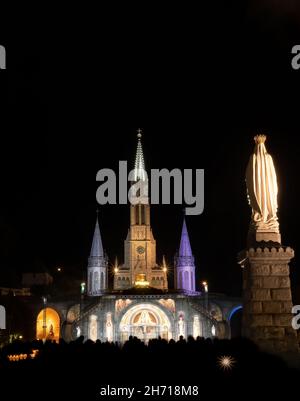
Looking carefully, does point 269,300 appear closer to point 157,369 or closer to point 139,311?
point 157,369

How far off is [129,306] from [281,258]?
4676 cm

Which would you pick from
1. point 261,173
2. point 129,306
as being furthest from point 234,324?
point 261,173

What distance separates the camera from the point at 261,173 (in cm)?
1334

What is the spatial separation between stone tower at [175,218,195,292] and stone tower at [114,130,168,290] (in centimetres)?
326

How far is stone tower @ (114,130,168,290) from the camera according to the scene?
76812 mm

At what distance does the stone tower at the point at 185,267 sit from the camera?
73.2m

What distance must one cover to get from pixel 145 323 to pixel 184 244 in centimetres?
1862

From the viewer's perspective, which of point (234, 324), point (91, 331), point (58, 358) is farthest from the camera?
point (234, 324)

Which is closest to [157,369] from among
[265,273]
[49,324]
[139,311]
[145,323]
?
[265,273]

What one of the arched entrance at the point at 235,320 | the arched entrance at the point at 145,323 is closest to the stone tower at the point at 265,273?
the arched entrance at the point at 145,323

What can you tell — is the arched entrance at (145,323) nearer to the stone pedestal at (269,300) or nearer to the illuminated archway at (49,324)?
the illuminated archway at (49,324)

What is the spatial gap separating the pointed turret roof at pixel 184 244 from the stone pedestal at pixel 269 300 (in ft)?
202
